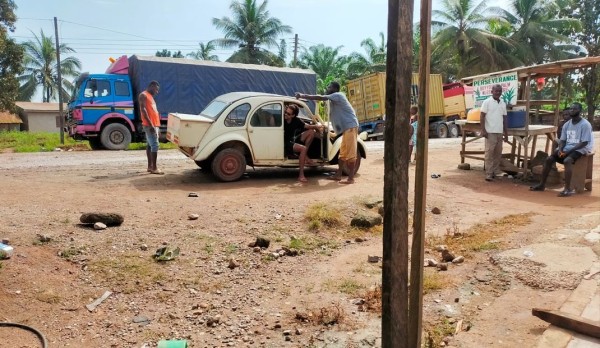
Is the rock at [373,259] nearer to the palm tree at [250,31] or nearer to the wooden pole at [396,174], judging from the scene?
the wooden pole at [396,174]

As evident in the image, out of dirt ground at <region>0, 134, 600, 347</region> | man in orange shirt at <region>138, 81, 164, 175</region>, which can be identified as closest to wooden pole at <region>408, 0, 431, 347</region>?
dirt ground at <region>0, 134, 600, 347</region>

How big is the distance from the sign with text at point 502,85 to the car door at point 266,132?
4.42m

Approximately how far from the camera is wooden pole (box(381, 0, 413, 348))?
96.5 inches

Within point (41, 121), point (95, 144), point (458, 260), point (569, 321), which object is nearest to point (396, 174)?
point (569, 321)

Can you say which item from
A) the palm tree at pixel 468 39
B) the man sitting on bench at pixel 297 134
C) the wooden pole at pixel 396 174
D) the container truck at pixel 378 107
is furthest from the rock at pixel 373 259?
the palm tree at pixel 468 39

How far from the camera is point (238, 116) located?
26.8ft

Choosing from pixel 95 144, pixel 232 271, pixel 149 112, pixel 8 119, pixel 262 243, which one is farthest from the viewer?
pixel 8 119

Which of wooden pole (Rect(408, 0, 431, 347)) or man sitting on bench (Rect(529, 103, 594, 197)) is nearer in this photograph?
wooden pole (Rect(408, 0, 431, 347))

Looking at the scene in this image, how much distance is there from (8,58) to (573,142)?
65.5 feet

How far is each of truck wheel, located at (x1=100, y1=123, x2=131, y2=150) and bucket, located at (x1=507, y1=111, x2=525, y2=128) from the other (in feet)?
35.3

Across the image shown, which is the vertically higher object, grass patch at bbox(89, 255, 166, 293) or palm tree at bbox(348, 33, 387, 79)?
palm tree at bbox(348, 33, 387, 79)

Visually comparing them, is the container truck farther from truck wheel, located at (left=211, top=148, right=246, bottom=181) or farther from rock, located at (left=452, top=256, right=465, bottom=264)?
rock, located at (left=452, top=256, right=465, bottom=264)

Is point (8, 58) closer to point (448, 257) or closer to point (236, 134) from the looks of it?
point (236, 134)

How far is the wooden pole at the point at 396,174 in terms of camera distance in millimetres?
Result: 2451
